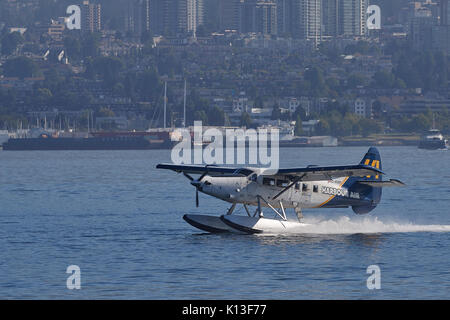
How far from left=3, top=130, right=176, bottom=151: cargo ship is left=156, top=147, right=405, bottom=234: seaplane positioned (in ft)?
407

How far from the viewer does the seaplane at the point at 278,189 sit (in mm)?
29234

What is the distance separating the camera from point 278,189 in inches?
1192

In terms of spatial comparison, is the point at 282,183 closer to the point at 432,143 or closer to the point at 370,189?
the point at 370,189

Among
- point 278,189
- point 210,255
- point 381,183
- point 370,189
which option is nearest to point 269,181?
point 278,189

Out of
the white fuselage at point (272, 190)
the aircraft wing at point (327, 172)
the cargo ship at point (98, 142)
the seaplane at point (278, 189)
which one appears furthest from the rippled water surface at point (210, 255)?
the cargo ship at point (98, 142)

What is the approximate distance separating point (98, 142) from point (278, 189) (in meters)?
126

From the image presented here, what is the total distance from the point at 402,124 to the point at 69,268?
153806 mm

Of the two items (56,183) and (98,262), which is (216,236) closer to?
(98,262)

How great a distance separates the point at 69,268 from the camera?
26.0 metres

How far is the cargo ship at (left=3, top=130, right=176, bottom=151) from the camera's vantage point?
15412 centimetres

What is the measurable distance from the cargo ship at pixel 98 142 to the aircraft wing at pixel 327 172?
125489 mm

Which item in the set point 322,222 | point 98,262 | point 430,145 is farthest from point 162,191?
point 430,145

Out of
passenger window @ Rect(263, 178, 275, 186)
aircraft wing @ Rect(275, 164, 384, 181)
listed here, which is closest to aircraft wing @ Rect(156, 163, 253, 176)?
passenger window @ Rect(263, 178, 275, 186)

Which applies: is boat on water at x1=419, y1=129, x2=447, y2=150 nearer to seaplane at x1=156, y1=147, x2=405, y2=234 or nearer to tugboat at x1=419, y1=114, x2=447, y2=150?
tugboat at x1=419, y1=114, x2=447, y2=150
